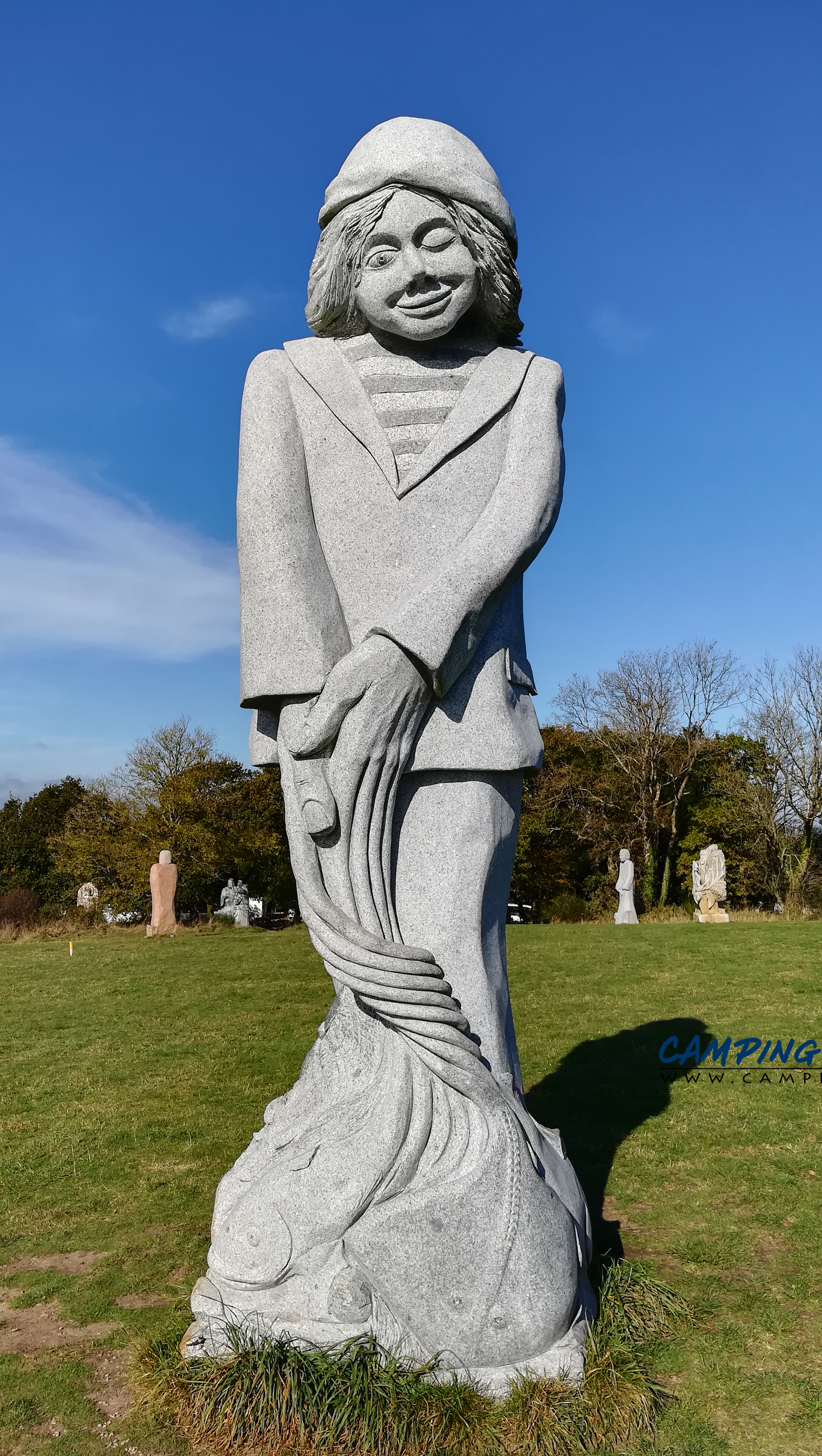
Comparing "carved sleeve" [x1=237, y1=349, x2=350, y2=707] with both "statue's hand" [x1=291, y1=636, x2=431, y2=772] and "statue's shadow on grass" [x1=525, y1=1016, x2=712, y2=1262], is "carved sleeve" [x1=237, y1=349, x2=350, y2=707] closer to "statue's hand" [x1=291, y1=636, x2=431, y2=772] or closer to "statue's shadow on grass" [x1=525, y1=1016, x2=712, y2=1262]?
"statue's hand" [x1=291, y1=636, x2=431, y2=772]

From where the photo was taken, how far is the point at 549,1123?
6285 mm

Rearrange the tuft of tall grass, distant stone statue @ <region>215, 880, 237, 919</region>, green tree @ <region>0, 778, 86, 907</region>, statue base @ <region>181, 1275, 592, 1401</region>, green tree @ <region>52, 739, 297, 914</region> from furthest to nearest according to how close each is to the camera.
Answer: green tree @ <region>0, 778, 86, 907</region> → green tree @ <region>52, 739, 297, 914</region> → distant stone statue @ <region>215, 880, 237, 919</region> → statue base @ <region>181, 1275, 592, 1401</region> → the tuft of tall grass

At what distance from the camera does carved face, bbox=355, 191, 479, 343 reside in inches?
129

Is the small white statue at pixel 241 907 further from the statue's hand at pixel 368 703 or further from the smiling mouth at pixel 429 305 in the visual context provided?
the smiling mouth at pixel 429 305

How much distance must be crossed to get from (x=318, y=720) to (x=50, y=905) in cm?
2971

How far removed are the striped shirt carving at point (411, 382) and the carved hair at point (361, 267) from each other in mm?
79

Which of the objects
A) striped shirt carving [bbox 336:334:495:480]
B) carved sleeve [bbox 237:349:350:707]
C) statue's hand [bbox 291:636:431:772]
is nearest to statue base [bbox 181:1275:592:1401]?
statue's hand [bbox 291:636:431:772]

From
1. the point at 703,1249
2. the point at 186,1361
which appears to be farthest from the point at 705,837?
the point at 186,1361

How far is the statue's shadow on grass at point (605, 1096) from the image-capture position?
17.3ft

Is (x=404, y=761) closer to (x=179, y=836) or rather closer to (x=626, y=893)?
(x=626, y=893)

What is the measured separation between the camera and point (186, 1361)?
3049mm

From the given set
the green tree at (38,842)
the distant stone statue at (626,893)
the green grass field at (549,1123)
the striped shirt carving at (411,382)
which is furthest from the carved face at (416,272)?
the green tree at (38,842)

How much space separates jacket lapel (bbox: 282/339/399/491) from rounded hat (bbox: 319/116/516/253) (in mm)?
484

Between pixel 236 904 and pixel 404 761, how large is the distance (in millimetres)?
20450
